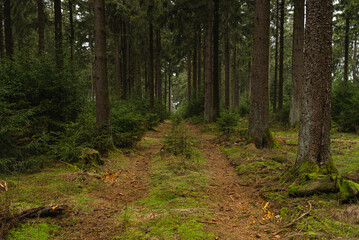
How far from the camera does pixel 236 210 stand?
4.14m

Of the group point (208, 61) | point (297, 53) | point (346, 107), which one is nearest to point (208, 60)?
point (208, 61)

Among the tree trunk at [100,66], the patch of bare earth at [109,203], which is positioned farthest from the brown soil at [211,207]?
the tree trunk at [100,66]

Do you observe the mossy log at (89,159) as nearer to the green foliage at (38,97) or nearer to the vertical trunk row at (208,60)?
the green foliage at (38,97)

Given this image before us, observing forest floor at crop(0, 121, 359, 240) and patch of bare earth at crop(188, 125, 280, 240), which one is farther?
patch of bare earth at crop(188, 125, 280, 240)

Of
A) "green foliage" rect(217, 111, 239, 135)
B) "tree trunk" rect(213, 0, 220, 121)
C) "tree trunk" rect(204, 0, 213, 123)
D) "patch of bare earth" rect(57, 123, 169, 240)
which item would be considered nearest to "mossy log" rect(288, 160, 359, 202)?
"patch of bare earth" rect(57, 123, 169, 240)

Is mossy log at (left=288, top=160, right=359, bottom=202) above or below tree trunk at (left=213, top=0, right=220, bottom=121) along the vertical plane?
below

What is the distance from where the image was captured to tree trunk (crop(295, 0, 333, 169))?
4391 mm

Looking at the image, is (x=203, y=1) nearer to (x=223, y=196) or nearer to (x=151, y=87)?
(x=151, y=87)

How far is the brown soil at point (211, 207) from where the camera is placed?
3338 mm

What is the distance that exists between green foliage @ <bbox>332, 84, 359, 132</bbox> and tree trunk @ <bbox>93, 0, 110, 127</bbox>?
13.0 m

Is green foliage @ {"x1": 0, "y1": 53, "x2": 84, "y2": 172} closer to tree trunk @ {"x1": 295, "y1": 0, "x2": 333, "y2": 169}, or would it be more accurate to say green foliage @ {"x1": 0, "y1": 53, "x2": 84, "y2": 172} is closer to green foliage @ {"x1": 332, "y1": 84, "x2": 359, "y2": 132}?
tree trunk @ {"x1": 295, "y1": 0, "x2": 333, "y2": 169}

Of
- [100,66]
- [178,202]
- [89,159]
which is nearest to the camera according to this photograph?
[178,202]

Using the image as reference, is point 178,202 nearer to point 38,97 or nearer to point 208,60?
point 38,97

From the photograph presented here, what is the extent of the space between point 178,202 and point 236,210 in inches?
41.8
